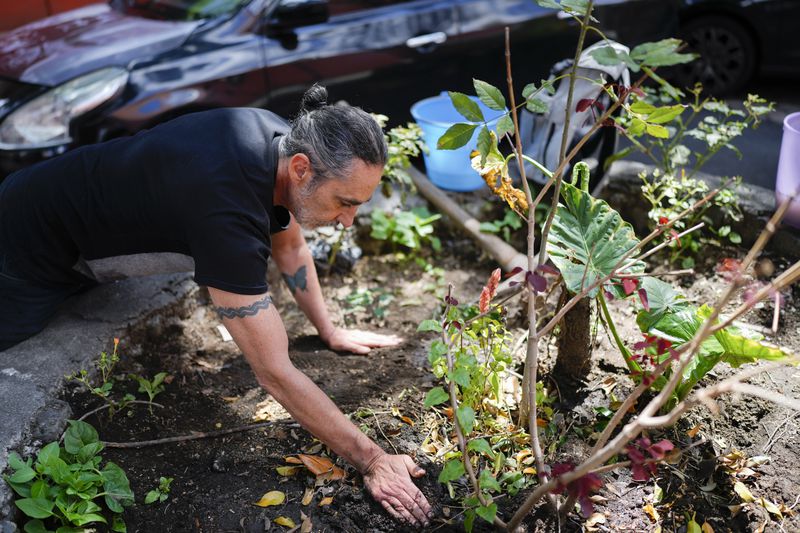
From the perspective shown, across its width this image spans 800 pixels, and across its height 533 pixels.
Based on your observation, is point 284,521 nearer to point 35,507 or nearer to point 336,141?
point 35,507

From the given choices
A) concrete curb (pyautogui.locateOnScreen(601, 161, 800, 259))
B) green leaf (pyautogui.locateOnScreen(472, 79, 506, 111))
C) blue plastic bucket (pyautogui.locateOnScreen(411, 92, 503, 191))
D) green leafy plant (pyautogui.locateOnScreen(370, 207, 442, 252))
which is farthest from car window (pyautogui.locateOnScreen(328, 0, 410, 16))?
green leaf (pyautogui.locateOnScreen(472, 79, 506, 111))

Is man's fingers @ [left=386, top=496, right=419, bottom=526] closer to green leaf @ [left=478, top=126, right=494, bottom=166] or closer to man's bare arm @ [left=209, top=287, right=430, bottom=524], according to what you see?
man's bare arm @ [left=209, top=287, right=430, bottom=524]

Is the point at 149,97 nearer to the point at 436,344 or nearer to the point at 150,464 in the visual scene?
the point at 150,464

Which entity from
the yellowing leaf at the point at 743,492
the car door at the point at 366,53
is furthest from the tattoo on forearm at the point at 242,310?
the car door at the point at 366,53

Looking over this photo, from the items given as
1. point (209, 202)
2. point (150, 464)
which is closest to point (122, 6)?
point (209, 202)

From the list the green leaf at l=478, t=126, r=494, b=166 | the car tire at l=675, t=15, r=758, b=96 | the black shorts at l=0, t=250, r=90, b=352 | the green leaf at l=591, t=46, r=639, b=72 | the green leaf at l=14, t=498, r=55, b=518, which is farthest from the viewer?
the car tire at l=675, t=15, r=758, b=96

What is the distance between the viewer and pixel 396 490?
7.32 ft

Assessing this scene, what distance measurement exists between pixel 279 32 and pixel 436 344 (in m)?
2.65

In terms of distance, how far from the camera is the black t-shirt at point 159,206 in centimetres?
213

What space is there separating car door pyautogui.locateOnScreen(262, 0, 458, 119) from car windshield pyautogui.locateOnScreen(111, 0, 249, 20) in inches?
18.1

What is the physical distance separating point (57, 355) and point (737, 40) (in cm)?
553

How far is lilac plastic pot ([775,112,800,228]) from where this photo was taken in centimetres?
303

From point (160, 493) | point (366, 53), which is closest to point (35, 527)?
point (160, 493)

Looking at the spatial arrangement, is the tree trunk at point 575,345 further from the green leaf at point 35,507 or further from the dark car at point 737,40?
the dark car at point 737,40
